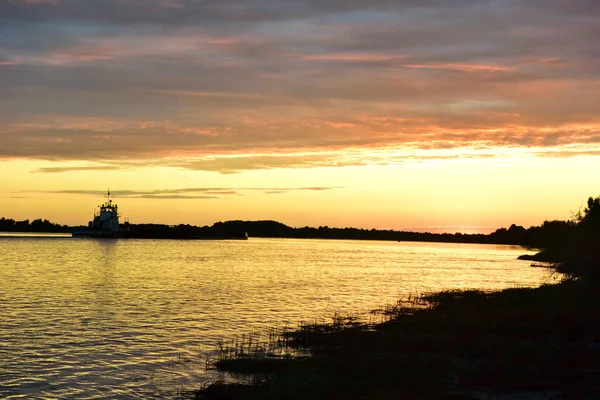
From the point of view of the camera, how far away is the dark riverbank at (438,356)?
2162 cm

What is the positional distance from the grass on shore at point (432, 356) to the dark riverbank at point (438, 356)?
40 millimetres

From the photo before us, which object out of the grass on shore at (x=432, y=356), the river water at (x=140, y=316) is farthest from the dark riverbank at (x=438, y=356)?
the river water at (x=140, y=316)

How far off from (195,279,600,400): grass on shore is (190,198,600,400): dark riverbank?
0.13 feet

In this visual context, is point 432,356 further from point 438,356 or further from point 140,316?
point 140,316

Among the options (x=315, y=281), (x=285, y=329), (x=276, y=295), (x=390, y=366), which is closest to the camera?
(x=390, y=366)

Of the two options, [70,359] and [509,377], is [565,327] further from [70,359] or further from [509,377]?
[70,359]

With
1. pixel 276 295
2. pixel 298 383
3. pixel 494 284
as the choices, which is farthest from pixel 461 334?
pixel 494 284

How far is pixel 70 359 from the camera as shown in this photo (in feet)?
97.3

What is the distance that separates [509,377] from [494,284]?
5618cm

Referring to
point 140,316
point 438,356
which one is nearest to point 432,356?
Answer: point 438,356

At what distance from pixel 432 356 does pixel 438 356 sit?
271 mm

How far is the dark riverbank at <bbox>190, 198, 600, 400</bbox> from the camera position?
2162 centimetres

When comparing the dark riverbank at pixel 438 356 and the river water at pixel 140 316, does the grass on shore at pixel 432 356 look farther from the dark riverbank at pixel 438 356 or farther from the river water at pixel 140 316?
the river water at pixel 140 316

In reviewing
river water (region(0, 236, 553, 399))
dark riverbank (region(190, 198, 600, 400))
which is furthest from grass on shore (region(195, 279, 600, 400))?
river water (region(0, 236, 553, 399))
